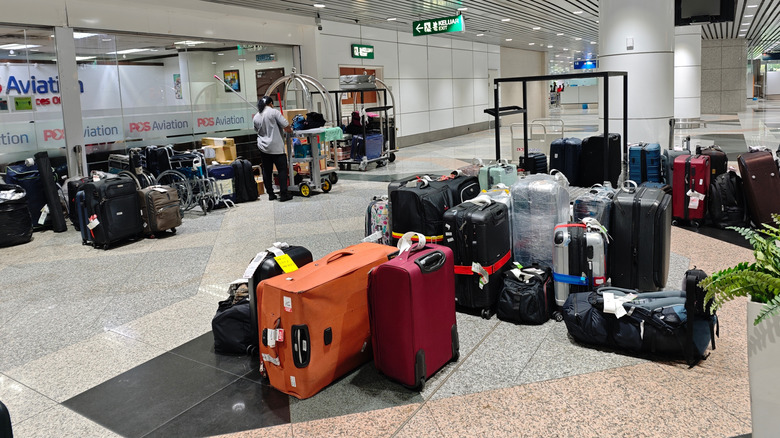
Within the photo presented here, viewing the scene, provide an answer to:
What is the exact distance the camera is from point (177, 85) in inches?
449

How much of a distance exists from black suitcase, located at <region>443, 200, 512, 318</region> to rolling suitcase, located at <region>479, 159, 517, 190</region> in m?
1.28

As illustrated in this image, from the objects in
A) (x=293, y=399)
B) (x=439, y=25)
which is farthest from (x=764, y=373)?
(x=439, y=25)

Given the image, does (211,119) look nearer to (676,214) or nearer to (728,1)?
(676,214)

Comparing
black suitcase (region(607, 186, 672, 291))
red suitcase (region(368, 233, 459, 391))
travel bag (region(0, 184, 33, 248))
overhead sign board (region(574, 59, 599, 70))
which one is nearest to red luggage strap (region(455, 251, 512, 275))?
red suitcase (region(368, 233, 459, 391))

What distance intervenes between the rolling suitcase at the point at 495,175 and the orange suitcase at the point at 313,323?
246cm

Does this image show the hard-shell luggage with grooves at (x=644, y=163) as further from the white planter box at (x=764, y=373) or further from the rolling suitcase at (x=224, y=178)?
the rolling suitcase at (x=224, y=178)

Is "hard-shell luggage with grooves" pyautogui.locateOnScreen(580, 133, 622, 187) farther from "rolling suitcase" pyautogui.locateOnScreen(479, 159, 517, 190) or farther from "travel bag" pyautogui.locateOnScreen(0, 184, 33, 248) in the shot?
"travel bag" pyautogui.locateOnScreen(0, 184, 33, 248)

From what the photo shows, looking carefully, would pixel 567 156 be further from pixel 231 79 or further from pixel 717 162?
pixel 231 79

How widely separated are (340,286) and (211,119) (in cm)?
965

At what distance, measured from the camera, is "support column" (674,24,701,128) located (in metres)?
21.5

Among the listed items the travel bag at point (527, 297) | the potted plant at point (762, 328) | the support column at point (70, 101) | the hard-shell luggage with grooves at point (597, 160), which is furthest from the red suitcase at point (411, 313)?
the support column at point (70, 101)

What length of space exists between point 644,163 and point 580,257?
414 centimetres

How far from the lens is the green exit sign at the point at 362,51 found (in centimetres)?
1598

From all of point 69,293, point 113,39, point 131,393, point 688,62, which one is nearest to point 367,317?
point 131,393
